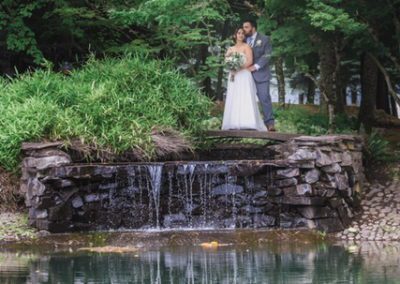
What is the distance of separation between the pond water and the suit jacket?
4.66m

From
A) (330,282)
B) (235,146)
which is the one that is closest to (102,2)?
(235,146)

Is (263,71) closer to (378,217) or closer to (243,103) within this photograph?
(243,103)

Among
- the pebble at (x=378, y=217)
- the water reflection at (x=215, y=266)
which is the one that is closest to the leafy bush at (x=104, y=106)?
the water reflection at (x=215, y=266)

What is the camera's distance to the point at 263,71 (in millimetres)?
13625

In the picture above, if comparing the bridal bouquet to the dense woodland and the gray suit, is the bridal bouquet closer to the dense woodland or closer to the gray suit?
the gray suit

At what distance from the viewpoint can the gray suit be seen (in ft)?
43.5

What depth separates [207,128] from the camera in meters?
14.1

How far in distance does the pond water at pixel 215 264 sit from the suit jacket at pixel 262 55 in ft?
15.3

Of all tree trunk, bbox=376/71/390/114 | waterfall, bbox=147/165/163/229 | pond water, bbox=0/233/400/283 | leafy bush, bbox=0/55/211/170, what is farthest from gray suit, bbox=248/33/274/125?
tree trunk, bbox=376/71/390/114

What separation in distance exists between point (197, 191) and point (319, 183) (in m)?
1.87

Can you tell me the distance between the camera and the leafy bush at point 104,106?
11219 mm

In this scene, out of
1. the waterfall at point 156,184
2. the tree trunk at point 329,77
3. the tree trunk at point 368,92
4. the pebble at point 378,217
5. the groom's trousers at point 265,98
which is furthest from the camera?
the tree trunk at point 368,92

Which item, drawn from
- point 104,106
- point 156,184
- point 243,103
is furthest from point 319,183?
point 104,106

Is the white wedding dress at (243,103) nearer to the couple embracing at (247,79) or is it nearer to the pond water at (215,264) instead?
the couple embracing at (247,79)
